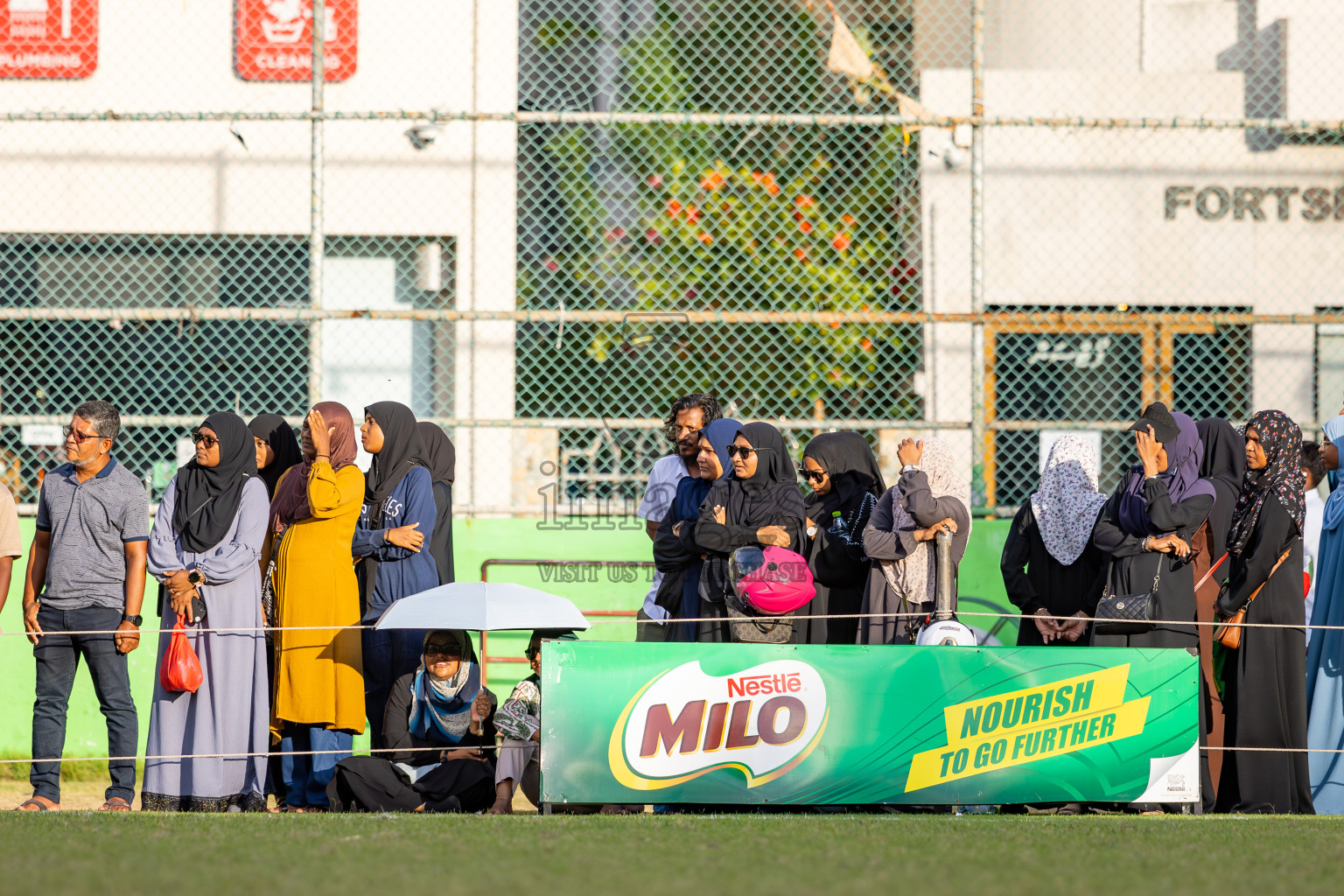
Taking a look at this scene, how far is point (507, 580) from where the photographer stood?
819 centimetres

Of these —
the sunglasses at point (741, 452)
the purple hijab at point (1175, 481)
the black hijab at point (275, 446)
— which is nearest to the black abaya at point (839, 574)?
the sunglasses at point (741, 452)

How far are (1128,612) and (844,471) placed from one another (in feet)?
4.59

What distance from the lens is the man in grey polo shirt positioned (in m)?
6.23

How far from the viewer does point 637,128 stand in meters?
11.3

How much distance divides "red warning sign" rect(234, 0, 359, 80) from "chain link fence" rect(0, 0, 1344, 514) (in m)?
0.02

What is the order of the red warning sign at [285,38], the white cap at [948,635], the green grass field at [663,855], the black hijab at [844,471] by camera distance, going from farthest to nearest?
the red warning sign at [285,38] → the black hijab at [844,471] → the white cap at [948,635] → the green grass field at [663,855]

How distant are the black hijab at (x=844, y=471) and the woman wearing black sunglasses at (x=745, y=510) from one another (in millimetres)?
211

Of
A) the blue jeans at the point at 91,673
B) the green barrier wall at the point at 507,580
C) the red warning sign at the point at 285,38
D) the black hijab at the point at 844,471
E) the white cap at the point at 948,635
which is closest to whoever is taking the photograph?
the white cap at the point at 948,635

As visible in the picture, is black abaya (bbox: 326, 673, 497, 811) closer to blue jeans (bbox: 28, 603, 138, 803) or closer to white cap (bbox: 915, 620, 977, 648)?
blue jeans (bbox: 28, 603, 138, 803)

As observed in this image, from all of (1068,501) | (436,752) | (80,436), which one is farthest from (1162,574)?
(80,436)

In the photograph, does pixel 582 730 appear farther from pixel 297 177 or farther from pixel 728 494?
pixel 297 177

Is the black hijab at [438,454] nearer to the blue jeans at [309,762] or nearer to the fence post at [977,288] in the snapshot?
the blue jeans at [309,762]

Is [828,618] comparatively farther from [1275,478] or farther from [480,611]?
[1275,478]

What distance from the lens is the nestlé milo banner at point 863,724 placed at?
5.55 metres
